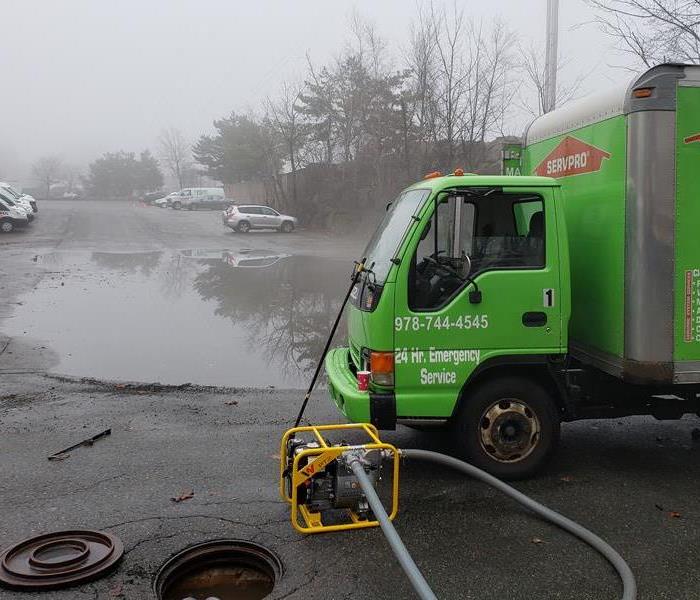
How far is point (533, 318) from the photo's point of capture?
530 centimetres

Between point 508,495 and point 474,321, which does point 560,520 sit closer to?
point 508,495

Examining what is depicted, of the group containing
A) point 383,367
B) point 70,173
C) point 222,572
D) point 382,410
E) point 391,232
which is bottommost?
point 222,572

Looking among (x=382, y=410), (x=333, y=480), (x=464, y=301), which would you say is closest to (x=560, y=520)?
(x=382, y=410)

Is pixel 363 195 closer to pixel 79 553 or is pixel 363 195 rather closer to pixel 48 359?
pixel 48 359

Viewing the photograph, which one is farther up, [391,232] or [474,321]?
[391,232]

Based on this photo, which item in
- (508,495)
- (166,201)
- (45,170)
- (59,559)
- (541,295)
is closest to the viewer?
(59,559)

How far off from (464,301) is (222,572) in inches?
102

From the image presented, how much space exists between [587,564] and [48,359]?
8534mm

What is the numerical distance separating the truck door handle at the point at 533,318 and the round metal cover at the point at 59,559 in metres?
3.31

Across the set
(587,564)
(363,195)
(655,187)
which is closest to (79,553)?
(587,564)

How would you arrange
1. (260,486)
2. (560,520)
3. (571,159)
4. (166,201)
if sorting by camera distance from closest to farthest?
(560,520), (260,486), (571,159), (166,201)

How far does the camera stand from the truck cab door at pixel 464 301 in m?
5.23

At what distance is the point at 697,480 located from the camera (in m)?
5.65

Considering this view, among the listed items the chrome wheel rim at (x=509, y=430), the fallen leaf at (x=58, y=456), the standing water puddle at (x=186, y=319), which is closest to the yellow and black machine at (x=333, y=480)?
the chrome wheel rim at (x=509, y=430)
